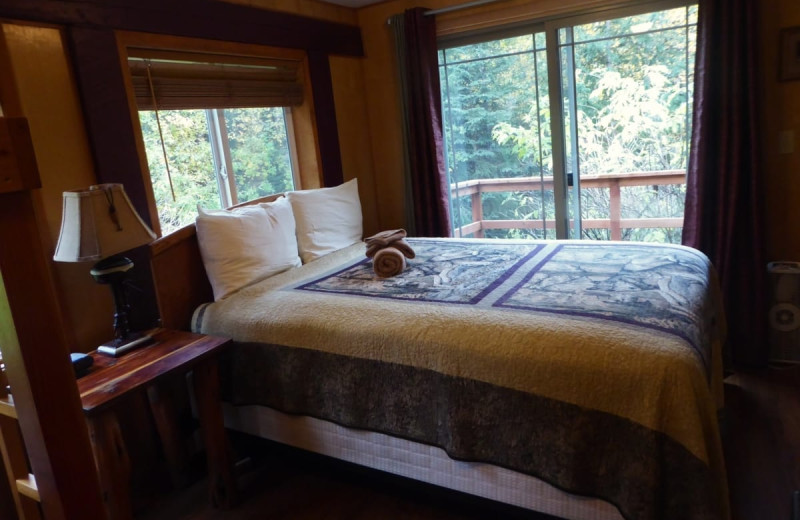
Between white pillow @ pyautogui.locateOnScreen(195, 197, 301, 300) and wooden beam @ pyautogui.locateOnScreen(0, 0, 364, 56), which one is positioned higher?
wooden beam @ pyautogui.locateOnScreen(0, 0, 364, 56)

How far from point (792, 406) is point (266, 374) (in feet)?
7.94

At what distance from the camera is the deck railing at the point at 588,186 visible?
3.35 metres

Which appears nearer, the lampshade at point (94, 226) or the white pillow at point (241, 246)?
the lampshade at point (94, 226)

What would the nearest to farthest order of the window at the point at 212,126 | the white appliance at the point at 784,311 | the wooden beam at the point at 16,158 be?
the wooden beam at the point at 16,158 < the window at the point at 212,126 < the white appliance at the point at 784,311

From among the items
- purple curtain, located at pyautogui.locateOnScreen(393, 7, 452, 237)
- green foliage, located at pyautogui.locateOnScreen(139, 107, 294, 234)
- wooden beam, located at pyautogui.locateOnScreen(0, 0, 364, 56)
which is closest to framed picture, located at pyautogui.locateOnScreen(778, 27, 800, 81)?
purple curtain, located at pyautogui.locateOnScreen(393, 7, 452, 237)

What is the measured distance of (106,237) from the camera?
199cm

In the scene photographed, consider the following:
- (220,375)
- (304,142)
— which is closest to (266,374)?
(220,375)

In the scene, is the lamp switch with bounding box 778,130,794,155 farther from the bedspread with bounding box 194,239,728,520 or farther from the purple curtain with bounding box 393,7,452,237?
the purple curtain with bounding box 393,7,452,237

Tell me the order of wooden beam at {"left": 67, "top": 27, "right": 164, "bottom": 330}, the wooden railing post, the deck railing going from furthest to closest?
1. the wooden railing post
2. the deck railing
3. wooden beam at {"left": 67, "top": 27, "right": 164, "bottom": 330}

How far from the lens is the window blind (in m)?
2.58

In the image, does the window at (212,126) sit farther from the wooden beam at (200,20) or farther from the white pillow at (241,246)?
the white pillow at (241,246)

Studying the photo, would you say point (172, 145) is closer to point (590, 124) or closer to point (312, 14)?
point (312, 14)

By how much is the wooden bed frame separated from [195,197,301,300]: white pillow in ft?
0.22

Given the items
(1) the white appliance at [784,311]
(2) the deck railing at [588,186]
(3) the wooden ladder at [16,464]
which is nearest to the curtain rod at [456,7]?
(2) the deck railing at [588,186]
